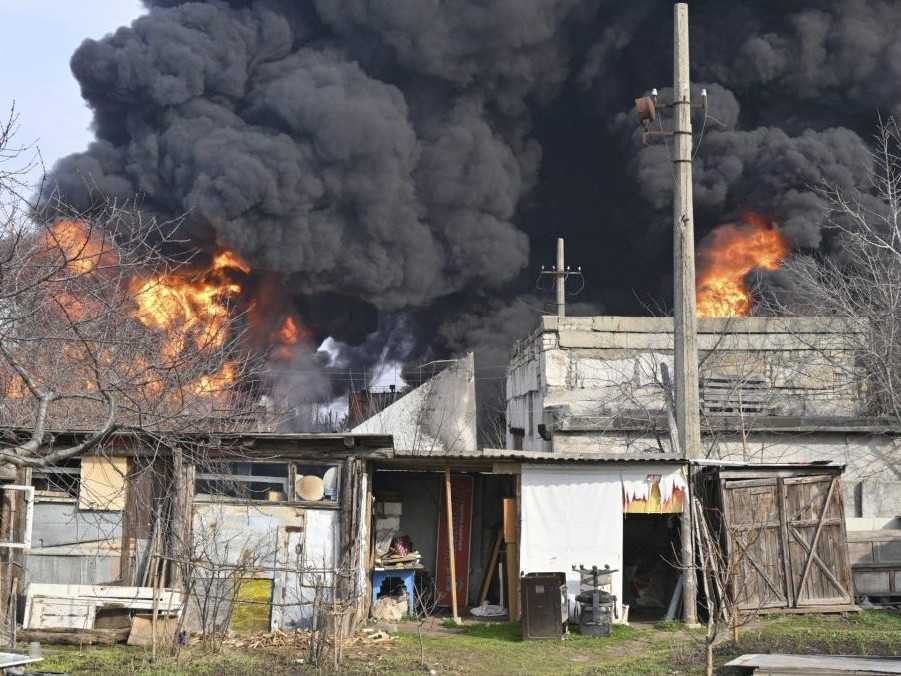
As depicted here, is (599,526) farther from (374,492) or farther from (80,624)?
(80,624)

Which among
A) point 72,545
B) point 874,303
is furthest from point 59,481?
point 874,303

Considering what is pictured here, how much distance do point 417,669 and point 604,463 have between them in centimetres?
523

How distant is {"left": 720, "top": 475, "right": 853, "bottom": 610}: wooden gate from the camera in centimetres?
1593

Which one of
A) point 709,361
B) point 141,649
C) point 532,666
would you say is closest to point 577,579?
point 532,666

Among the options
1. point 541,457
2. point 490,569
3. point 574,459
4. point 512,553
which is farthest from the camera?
point 490,569

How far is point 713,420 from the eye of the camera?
78.2 ft

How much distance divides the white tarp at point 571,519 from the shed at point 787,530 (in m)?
1.63

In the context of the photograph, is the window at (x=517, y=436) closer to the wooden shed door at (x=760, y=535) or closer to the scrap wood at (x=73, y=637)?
the wooden shed door at (x=760, y=535)

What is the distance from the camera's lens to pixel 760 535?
16031 mm

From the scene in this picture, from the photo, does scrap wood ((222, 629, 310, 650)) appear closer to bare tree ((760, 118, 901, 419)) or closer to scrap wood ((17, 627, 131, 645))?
scrap wood ((17, 627, 131, 645))

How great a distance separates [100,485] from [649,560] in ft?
31.7

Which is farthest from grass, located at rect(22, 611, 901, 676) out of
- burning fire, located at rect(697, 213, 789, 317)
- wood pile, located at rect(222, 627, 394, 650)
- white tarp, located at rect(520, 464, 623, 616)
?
burning fire, located at rect(697, 213, 789, 317)

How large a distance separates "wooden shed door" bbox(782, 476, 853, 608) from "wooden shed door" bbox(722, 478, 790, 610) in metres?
0.18

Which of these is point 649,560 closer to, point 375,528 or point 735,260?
point 375,528
